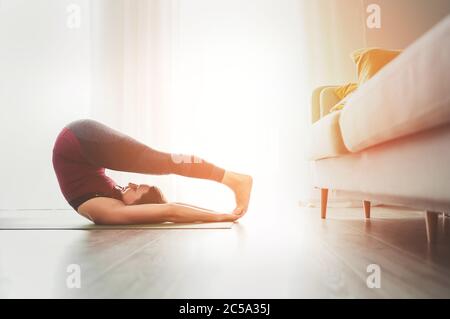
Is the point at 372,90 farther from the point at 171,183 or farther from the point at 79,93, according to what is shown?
the point at 79,93

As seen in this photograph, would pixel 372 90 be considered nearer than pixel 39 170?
Yes

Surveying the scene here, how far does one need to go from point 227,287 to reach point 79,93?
3.10 m

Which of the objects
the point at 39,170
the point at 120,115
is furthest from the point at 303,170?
the point at 39,170

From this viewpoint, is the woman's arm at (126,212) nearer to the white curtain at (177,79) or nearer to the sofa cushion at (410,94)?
the sofa cushion at (410,94)

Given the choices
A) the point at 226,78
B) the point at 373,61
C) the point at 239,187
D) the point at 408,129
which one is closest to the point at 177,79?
the point at 226,78

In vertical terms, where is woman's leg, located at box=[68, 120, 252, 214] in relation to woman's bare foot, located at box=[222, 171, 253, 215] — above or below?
above

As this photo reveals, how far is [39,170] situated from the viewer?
10.8 ft

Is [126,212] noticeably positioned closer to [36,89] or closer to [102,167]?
[102,167]

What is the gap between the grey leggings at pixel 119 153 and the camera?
1.57 metres

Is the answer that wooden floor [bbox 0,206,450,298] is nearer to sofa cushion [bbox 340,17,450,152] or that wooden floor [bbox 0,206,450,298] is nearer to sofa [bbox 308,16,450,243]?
sofa [bbox 308,16,450,243]

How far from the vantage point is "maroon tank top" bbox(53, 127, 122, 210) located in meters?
1.58

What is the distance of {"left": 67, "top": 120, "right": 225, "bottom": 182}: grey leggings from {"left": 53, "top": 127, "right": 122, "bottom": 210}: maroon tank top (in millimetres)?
29

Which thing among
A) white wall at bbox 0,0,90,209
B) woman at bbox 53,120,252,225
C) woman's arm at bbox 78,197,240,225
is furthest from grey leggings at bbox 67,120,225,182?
white wall at bbox 0,0,90,209
